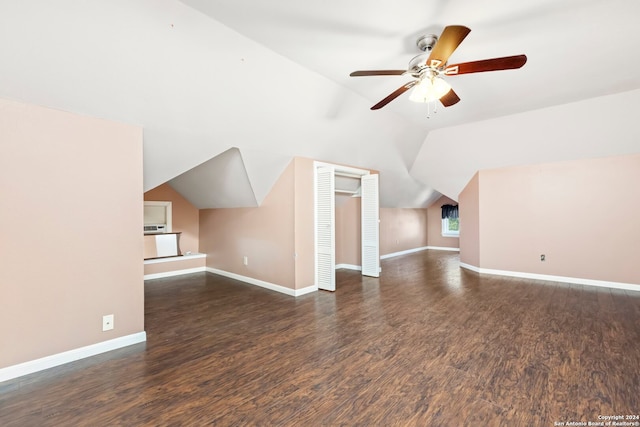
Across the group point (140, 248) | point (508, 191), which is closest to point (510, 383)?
point (140, 248)

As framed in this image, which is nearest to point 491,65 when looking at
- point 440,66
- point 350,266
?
point 440,66

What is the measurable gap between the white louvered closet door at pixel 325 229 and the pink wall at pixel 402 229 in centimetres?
348

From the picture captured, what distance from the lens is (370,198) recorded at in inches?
214

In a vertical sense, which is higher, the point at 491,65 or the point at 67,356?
the point at 491,65

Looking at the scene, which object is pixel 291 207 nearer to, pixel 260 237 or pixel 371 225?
pixel 260 237

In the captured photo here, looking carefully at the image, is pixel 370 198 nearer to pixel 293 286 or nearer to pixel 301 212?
pixel 301 212

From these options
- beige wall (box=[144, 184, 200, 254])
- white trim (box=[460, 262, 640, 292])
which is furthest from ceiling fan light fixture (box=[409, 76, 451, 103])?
beige wall (box=[144, 184, 200, 254])

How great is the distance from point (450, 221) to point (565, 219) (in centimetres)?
455

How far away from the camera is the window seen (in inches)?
360

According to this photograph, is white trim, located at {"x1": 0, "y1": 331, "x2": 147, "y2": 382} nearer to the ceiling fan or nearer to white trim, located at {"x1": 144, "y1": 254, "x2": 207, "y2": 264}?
white trim, located at {"x1": 144, "y1": 254, "x2": 207, "y2": 264}

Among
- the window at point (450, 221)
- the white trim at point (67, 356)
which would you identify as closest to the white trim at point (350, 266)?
the white trim at point (67, 356)

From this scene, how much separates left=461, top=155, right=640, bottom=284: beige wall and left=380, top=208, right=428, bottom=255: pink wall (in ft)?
8.48

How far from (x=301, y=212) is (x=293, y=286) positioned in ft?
3.83

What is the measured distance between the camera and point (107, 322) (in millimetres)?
2572
